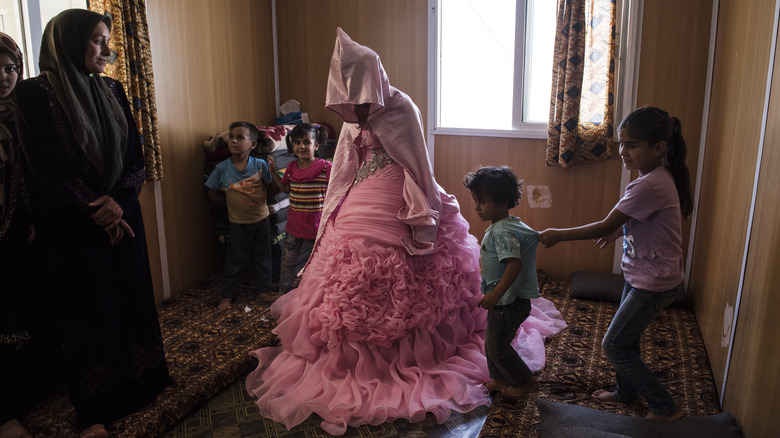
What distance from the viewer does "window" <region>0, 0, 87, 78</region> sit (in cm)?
251

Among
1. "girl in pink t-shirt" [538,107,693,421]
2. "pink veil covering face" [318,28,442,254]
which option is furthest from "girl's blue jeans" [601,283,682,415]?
"pink veil covering face" [318,28,442,254]

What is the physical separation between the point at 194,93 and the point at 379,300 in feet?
6.78

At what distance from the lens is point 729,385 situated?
2.07 m

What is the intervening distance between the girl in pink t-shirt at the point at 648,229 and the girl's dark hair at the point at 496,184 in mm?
233

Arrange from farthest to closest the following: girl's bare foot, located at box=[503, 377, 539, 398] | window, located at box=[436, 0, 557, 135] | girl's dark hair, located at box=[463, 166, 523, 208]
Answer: window, located at box=[436, 0, 557, 135] < girl's bare foot, located at box=[503, 377, 539, 398] < girl's dark hair, located at box=[463, 166, 523, 208]

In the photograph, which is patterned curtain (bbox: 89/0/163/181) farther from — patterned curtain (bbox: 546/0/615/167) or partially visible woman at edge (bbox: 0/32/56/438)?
patterned curtain (bbox: 546/0/615/167)

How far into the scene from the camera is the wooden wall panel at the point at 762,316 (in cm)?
161

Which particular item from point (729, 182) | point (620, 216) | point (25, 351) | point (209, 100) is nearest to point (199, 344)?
point (25, 351)

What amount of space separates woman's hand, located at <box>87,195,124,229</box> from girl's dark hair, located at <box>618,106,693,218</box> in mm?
1826

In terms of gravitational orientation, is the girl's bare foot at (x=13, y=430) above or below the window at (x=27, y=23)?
below

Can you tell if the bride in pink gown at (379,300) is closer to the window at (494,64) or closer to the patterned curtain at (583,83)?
the patterned curtain at (583,83)

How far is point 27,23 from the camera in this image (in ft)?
8.50

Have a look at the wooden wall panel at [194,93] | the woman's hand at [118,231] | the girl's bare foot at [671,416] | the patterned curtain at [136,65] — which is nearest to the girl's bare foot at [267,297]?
the wooden wall panel at [194,93]

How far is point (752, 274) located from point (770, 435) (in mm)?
582
